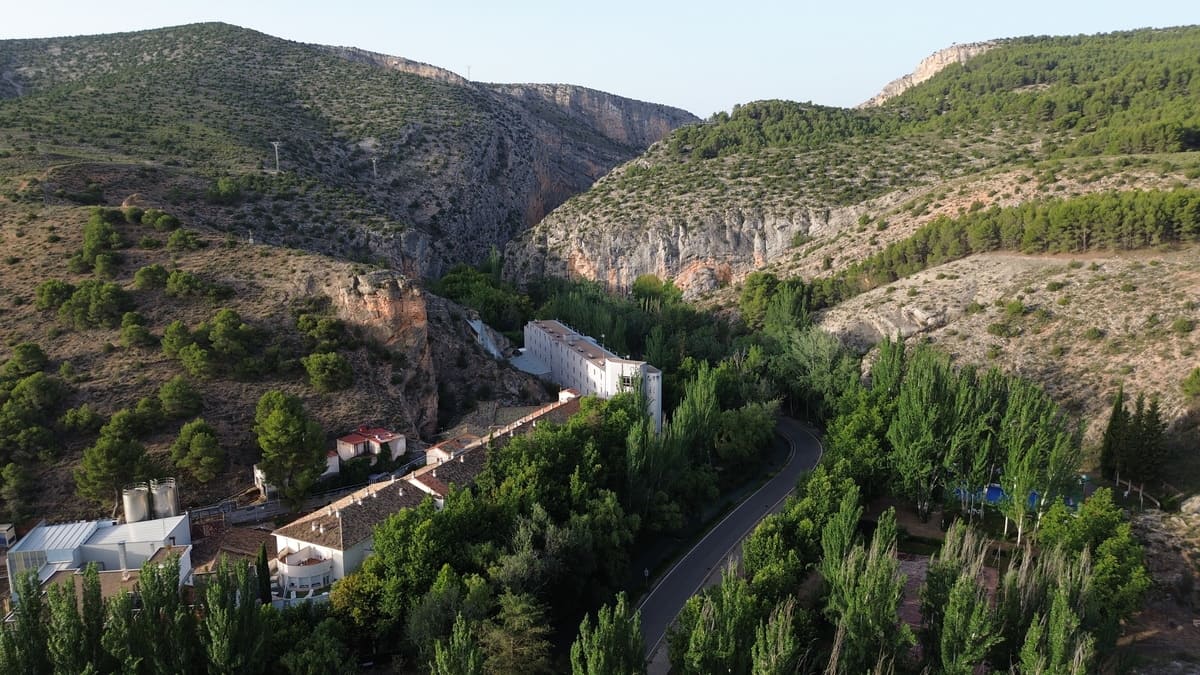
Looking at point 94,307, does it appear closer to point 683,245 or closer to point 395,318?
point 395,318

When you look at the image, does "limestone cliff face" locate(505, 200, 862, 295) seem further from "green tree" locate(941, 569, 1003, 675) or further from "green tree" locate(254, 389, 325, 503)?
"green tree" locate(941, 569, 1003, 675)

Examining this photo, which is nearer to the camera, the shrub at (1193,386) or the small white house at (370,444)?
the small white house at (370,444)

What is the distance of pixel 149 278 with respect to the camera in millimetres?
38031

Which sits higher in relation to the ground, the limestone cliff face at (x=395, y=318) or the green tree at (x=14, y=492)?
the limestone cliff face at (x=395, y=318)

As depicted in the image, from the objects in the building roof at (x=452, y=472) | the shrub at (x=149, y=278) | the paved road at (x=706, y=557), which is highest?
the shrub at (x=149, y=278)

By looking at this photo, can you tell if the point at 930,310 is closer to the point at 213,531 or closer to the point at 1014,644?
the point at 1014,644

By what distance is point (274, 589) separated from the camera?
81.9 feet

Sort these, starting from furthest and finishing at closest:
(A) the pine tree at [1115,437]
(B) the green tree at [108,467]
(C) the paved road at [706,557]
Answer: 1. (A) the pine tree at [1115,437]
2. (B) the green tree at [108,467]
3. (C) the paved road at [706,557]

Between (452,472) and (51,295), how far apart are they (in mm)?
21698

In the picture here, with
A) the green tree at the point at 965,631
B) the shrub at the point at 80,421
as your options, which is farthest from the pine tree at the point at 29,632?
the green tree at the point at 965,631

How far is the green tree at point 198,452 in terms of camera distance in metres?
29.7

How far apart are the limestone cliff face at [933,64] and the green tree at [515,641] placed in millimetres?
107474

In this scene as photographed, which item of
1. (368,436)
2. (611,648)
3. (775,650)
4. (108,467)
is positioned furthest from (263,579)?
(775,650)

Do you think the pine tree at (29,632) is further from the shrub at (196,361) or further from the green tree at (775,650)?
the green tree at (775,650)
